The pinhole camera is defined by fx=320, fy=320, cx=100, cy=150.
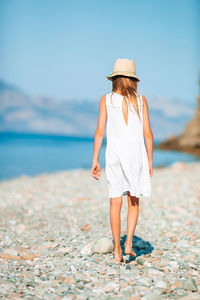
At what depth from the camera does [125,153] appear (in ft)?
12.6

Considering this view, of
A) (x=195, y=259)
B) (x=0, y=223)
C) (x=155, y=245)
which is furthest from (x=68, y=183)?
(x=195, y=259)

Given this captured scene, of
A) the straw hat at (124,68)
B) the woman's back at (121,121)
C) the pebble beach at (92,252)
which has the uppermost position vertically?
the straw hat at (124,68)

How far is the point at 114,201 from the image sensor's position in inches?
156

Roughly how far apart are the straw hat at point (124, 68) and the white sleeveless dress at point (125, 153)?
0.26 meters

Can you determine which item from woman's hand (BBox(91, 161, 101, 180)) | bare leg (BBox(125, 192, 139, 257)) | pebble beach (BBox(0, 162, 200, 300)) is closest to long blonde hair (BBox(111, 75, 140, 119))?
woman's hand (BBox(91, 161, 101, 180))

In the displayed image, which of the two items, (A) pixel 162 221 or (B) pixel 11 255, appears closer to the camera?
(B) pixel 11 255

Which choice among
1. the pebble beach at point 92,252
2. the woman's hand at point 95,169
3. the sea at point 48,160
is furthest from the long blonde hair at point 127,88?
the sea at point 48,160

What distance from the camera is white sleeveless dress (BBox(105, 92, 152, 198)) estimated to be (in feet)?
12.7

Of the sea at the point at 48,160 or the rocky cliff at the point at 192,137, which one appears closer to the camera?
the sea at the point at 48,160

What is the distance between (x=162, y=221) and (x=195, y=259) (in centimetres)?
236

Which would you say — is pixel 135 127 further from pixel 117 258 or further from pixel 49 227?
pixel 49 227

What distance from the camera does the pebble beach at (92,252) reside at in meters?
3.17

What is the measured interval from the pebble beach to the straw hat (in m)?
2.26

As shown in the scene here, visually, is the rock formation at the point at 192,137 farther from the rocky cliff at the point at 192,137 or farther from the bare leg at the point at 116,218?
the bare leg at the point at 116,218
